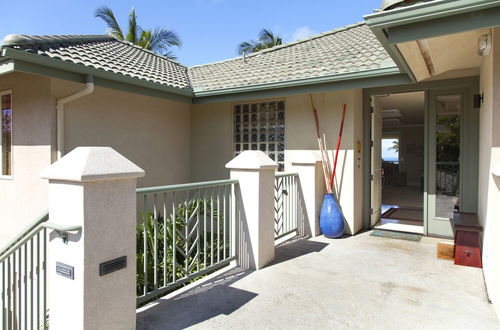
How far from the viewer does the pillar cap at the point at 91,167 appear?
2.12m

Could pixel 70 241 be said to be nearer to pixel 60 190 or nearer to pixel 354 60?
pixel 60 190

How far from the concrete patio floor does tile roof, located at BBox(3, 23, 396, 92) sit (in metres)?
2.97

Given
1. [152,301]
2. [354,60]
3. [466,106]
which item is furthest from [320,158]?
[152,301]

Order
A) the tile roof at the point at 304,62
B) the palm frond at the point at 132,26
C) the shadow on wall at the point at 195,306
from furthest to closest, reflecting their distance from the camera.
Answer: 1. the palm frond at the point at 132,26
2. the tile roof at the point at 304,62
3. the shadow on wall at the point at 195,306

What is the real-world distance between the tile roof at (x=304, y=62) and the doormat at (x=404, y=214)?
11.9ft

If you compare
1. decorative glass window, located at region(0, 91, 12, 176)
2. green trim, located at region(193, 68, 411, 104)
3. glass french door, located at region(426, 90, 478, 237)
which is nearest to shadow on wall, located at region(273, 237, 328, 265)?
glass french door, located at region(426, 90, 478, 237)

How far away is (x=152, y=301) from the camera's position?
320 cm

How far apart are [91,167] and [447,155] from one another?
5542 millimetres

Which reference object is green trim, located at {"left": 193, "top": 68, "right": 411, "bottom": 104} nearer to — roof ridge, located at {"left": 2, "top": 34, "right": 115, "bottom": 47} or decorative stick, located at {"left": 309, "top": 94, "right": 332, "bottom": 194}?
decorative stick, located at {"left": 309, "top": 94, "right": 332, "bottom": 194}

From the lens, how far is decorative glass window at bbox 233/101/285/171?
6.61 meters

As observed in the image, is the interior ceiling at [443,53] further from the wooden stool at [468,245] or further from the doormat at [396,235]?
the doormat at [396,235]

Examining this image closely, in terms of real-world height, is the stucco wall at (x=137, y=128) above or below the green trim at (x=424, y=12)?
below

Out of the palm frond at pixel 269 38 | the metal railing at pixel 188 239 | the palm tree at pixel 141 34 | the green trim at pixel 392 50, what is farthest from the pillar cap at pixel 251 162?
the palm frond at pixel 269 38

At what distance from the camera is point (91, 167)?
84.7 inches
